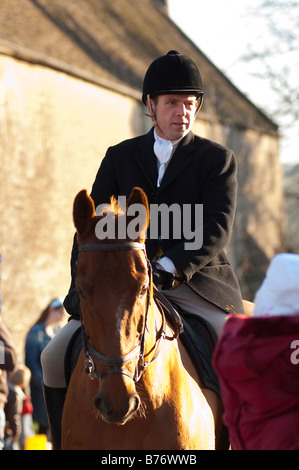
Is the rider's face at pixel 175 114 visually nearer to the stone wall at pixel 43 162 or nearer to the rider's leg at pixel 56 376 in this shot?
the rider's leg at pixel 56 376

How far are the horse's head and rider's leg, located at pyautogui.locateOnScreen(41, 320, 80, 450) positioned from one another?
103 centimetres

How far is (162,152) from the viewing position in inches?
226

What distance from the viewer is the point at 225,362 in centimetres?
328

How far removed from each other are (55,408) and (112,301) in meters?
1.53

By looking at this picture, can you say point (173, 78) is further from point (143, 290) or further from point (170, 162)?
point (143, 290)

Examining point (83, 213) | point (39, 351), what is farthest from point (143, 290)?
point (39, 351)

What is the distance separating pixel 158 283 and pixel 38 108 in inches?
661

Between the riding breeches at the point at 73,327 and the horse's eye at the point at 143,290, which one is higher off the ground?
the horse's eye at the point at 143,290

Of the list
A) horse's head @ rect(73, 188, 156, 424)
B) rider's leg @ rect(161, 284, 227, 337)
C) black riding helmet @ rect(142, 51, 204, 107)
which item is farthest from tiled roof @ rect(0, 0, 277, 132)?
horse's head @ rect(73, 188, 156, 424)

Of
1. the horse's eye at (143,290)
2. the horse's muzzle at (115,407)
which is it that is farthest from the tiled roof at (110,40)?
the horse's muzzle at (115,407)

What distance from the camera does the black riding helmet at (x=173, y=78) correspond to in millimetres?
5651

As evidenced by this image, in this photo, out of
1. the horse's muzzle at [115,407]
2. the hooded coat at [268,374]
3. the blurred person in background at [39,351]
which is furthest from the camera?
the blurred person in background at [39,351]

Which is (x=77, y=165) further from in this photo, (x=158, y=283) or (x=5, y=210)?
(x=158, y=283)

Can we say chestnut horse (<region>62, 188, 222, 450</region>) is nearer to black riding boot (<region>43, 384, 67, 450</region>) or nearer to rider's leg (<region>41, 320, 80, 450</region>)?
rider's leg (<region>41, 320, 80, 450</region>)
